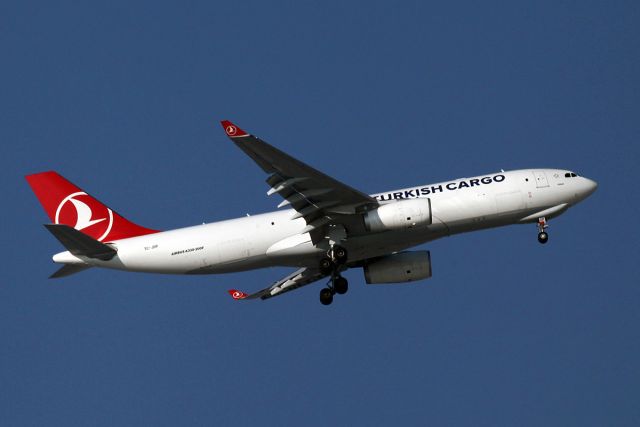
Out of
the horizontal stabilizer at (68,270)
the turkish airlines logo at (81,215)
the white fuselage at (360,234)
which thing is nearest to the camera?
the white fuselage at (360,234)

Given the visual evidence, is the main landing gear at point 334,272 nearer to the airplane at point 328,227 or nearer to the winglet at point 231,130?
the airplane at point 328,227

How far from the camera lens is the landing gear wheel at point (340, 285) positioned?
46.6 m

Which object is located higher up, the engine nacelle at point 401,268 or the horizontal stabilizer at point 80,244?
the horizontal stabilizer at point 80,244

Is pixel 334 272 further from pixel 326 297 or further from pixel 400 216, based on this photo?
pixel 400 216

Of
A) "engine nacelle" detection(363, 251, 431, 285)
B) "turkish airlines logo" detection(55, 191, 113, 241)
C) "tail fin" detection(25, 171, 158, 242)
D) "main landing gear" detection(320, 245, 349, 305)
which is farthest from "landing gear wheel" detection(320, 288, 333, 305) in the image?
"turkish airlines logo" detection(55, 191, 113, 241)

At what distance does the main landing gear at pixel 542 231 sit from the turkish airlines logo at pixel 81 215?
1891 centimetres

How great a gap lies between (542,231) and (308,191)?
34.9 ft

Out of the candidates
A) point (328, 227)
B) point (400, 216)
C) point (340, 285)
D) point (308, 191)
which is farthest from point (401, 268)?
point (308, 191)

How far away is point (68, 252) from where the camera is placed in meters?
45.0

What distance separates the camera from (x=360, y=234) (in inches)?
1742

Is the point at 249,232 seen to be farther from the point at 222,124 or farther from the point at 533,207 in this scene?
the point at 533,207

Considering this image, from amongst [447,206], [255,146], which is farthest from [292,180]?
[447,206]

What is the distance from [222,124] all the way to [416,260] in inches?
555

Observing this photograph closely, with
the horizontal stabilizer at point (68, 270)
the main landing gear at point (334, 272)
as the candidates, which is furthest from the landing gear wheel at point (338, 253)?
the horizontal stabilizer at point (68, 270)
